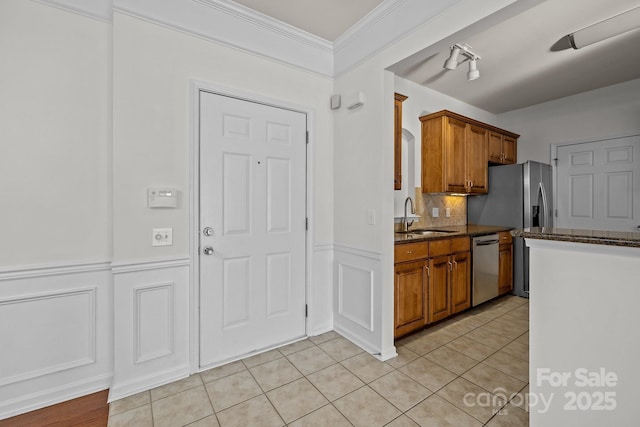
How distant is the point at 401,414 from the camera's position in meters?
1.69

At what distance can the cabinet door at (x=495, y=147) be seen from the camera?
4.09 metres

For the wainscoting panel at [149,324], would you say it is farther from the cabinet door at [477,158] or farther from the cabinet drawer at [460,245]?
the cabinet door at [477,158]

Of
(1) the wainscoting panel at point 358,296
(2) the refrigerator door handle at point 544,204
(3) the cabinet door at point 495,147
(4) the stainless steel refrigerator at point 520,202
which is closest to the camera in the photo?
(1) the wainscoting panel at point 358,296

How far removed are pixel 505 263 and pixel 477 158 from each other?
1.45m

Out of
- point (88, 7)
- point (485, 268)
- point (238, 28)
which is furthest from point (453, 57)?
point (88, 7)

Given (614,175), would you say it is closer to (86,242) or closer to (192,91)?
(192,91)

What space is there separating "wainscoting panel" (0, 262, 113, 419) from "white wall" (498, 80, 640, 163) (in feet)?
Result: 18.2

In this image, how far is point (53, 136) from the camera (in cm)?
178

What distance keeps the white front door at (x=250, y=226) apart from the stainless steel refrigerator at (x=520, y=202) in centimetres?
300

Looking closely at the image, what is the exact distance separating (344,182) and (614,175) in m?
3.74

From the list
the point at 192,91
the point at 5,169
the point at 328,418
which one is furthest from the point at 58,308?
the point at 328,418

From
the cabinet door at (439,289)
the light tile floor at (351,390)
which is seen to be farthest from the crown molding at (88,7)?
the cabinet door at (439,289)

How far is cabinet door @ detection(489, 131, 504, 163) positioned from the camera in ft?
13.4

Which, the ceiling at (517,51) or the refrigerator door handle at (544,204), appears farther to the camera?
the refrigerator door handle at (544,204)
